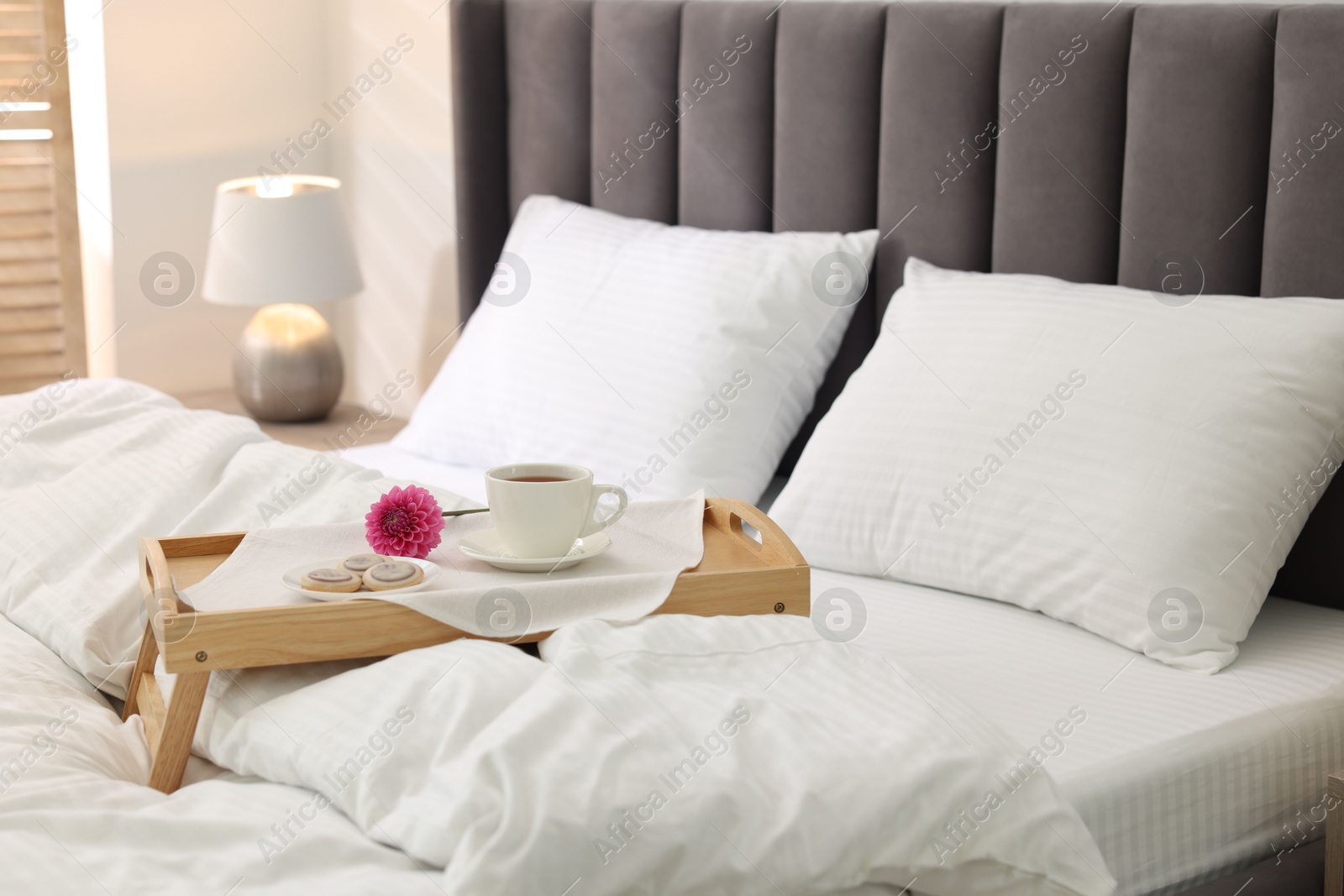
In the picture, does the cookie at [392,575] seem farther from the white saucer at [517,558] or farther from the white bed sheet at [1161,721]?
the white bed sheet at [1161,721]

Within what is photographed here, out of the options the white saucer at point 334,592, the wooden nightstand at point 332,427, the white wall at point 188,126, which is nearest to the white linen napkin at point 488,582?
the white saucer at point 334,592

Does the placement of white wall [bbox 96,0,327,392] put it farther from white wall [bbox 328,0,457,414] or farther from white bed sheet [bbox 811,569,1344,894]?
white bed sheet [bbox 811,569,1344,894]

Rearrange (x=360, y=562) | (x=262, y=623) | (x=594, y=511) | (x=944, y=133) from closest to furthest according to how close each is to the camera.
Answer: (x=262, y=623)
(x=360, y=562)
(x=594, y=511)
(x=944, y=133)

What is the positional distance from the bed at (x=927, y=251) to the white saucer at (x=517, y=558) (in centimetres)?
16

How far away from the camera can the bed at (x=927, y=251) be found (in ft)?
3.26

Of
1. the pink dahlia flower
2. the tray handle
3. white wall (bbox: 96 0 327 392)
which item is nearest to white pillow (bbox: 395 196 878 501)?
the tray handle

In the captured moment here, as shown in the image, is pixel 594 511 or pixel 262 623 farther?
pixel 594 511

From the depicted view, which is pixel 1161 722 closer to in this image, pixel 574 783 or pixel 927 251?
pixel 574 783

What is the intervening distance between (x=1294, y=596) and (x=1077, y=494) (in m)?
0.32

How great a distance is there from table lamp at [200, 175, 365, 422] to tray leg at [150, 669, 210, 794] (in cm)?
163

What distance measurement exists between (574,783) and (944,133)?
1200 mm

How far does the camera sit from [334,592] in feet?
3.61

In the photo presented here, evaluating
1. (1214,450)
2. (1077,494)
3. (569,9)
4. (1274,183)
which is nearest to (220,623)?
(1077,494)

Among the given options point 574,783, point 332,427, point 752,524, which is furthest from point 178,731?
point 332,427
